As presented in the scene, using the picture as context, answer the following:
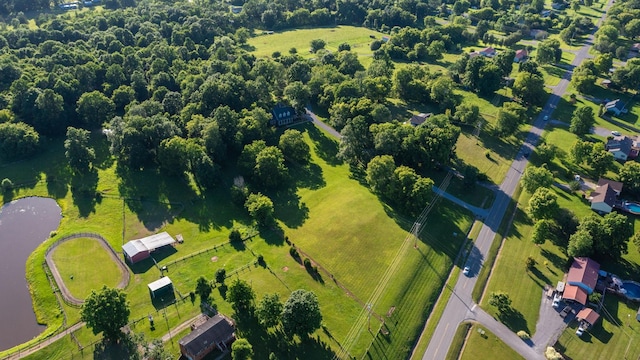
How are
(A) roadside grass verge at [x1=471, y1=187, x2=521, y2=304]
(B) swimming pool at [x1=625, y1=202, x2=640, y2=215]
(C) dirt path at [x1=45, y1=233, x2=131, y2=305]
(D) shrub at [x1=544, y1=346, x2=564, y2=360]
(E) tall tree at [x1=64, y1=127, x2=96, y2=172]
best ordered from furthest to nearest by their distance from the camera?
(E) tall tree at [x1=64, y1=127, x2=96, y2=172]
(B) swimming pool at [x1=625, y1=202, x2=640, y2=215]
(A) roadside grass verge at [x1=471, y1=187, x2=521, y2=304]
(C) dirt path at [x1=45, y1=233, x2=131, y2=305]
(D) shrub at [x1=544, y1=346, x2=564, y2=360]

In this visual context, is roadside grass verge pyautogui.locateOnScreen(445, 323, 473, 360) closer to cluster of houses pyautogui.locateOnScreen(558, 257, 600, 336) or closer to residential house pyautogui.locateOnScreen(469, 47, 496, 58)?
cluster of houses pyautogui.locateOnScreen(558, 257, 600, 336)

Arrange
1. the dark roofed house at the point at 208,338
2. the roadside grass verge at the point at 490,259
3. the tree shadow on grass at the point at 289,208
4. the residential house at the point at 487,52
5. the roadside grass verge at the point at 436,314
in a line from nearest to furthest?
1. the dark roofed house at the point at 208,338
2. the roadside grass verge at the point at 436,314
3. the roadside grass verge at the point at 490,259
4. the tree shadow on grass at the point at 289,208
5. the residential house at the point at 487,52

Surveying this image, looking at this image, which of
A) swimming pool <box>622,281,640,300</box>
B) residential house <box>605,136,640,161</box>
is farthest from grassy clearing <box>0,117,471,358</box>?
residential house <box>605,136,640,161</box>

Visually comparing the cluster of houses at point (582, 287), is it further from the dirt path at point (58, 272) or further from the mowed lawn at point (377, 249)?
the dirt path at point (58, 272)

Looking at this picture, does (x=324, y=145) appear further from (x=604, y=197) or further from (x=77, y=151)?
(x=604, y=197)

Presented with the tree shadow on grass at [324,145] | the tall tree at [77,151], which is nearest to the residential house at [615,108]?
the tree shadow on grass at [324,145]

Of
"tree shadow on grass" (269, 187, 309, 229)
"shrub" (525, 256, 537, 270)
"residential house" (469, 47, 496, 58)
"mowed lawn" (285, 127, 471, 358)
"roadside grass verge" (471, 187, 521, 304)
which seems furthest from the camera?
"residential house" (469, 47, 496, 58)

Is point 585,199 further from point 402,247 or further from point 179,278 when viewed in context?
point 179,278
